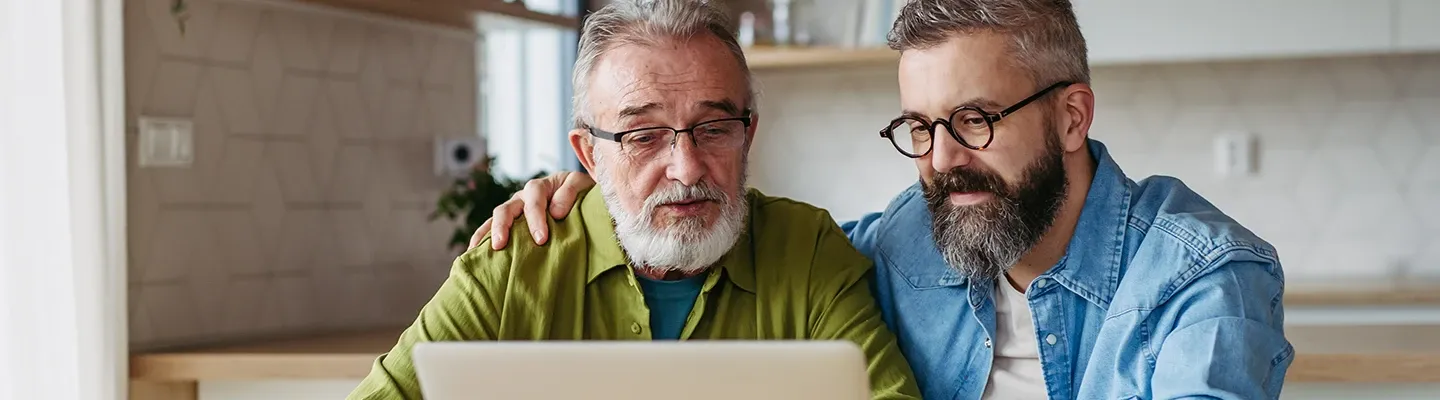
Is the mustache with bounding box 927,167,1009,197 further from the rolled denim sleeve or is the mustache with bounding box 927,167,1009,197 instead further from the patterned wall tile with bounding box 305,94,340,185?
the patterned wall tile with bounding box 305,94,340,185

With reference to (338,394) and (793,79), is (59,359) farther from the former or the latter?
(793,79)

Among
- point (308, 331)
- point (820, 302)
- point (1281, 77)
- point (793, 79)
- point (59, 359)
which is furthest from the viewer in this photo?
point (793, 79)

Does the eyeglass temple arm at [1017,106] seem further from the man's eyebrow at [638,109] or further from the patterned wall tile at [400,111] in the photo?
the patterned wall tile at [400,111]

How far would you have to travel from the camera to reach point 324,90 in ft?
8.90

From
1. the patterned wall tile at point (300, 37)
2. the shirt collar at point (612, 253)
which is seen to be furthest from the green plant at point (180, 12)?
the shirt collar at point (612, 253)

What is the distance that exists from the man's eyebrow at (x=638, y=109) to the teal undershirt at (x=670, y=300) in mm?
216

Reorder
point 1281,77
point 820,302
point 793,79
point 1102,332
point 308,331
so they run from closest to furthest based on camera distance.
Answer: point 1102,332
point 820,302
point 308,331
point 1281,77
point 793,79

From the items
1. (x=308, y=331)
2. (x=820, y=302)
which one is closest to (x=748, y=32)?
(x=308, y=331)

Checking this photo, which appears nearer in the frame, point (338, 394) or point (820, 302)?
point (820, 302)

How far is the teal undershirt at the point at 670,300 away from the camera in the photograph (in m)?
1.74

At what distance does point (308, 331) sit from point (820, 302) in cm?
129

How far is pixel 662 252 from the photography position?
167 centimetres

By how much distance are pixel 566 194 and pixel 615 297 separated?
168 mm

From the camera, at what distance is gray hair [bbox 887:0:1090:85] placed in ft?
5.23
